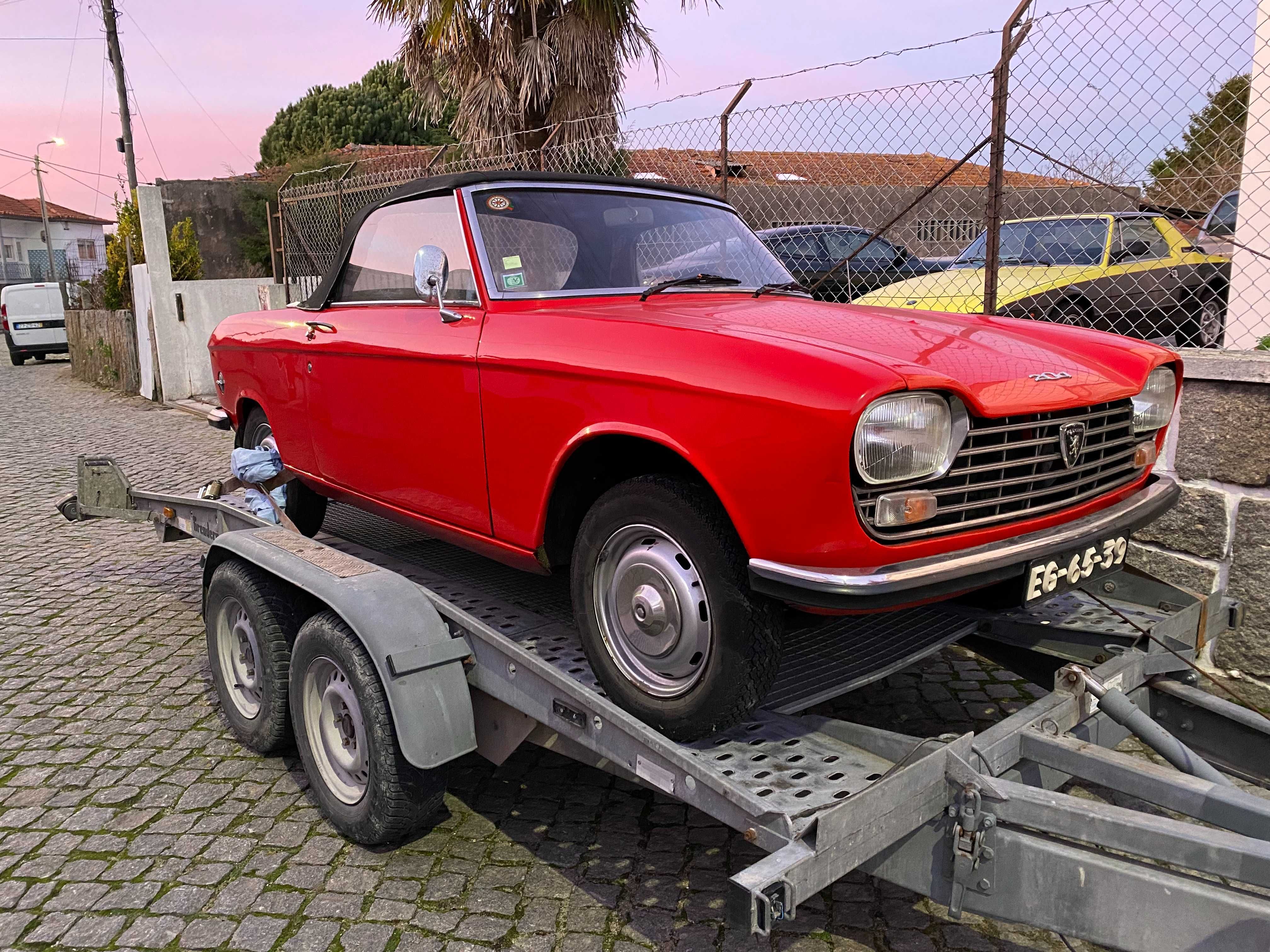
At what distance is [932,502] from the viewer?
230cm

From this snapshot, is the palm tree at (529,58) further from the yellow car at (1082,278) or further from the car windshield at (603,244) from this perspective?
the car windshield at (603,244)

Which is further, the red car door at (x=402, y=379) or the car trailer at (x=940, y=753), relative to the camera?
the red car door at (x=402, y=379)

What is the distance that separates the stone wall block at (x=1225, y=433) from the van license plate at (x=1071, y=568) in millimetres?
1674

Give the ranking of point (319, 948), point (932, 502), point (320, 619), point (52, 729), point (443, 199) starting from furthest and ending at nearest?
point (52, 729) < point (443, 199) < point (320, 619) < point (319, 948) < point (932, 502)

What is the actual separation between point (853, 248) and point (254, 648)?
16.9 ft

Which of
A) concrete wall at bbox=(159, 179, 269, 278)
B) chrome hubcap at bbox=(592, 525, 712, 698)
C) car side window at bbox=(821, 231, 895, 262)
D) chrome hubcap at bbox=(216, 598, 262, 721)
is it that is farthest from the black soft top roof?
concrete wall at bbox=(159, 179, 269, 278)

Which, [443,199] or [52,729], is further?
[52,729]

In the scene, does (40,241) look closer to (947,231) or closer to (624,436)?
(947,231)

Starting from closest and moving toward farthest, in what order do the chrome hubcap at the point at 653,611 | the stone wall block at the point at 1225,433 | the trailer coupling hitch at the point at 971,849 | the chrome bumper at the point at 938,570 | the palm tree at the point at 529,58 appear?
1. the trailer coupling hitch at the point at 971,849
2. the chrome bumper at the point at 938,570
3. the chrome hubcap at the point at 653,611
4. the stone wall block at the point at 1225,433
5. the palm tree at the point at 529,58

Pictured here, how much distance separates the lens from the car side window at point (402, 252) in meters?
3.46

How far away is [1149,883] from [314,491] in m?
3.83

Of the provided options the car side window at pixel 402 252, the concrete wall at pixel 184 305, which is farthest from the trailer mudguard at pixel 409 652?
the concrete wall at pixel 184 305

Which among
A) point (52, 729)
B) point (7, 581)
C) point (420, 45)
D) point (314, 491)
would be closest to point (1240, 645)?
point (314, 491)

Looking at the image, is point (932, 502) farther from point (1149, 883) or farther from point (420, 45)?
point (420, 45)
